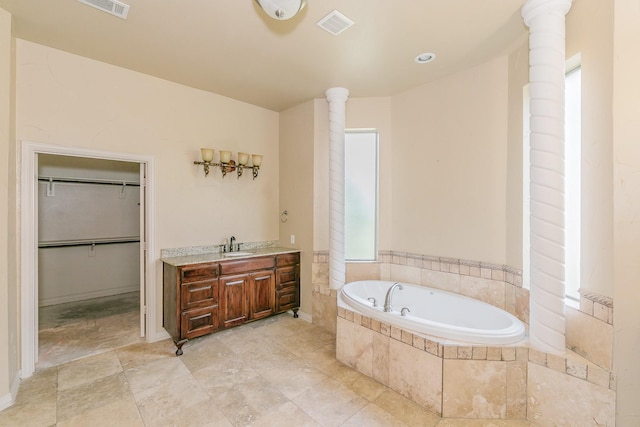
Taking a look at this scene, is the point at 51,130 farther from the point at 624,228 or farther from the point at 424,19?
the point at 624,228

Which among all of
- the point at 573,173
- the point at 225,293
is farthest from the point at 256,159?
the point at 573,173

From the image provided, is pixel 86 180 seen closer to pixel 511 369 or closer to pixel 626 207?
pixel 511 369

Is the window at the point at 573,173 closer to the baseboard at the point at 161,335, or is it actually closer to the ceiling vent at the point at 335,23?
the ceiling vent at the point at 335,23

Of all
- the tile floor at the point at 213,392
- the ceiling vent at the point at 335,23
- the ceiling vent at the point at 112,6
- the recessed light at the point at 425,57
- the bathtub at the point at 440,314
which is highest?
the recessed light at the point at 425,57

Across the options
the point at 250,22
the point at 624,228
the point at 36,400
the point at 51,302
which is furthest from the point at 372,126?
the point at 51,302

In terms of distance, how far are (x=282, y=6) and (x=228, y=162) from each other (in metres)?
2.01

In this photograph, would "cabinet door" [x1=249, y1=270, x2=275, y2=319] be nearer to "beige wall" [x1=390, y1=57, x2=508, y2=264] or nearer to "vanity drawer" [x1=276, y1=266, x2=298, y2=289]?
"vanity drawer" [x1=276, y1=266, x2=298, y2=289]

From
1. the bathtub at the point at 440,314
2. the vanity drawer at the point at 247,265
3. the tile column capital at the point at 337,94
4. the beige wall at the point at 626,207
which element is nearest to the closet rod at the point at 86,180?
the vanity drawer at the point at 247,265

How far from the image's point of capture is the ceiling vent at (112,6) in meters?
1.84

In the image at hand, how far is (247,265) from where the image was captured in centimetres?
313

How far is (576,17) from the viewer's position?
5.85ft

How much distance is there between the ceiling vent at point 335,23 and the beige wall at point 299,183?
4.52 ft

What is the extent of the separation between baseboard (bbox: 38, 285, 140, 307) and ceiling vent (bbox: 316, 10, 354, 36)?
4.97 meters

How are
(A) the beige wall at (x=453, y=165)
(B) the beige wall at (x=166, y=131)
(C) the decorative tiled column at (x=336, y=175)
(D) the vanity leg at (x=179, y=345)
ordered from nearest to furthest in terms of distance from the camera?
(B) the beige wall at (x=166, y=131) < (A) the beige wall at (x=453, y=165) < (D) the vanity leg at (x=179, y=345) < (C) the decorative tiled column at (x=336, y=175)
